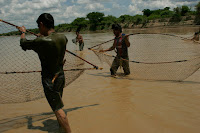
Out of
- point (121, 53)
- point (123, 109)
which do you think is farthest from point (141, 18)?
point (123, 109)

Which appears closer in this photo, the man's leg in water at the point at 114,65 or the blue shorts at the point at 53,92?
the blue shorts at the point at 53,92

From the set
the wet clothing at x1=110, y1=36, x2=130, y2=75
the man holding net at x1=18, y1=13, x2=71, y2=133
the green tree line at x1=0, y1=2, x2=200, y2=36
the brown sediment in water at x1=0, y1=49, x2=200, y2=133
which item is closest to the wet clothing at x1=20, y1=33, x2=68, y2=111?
the man holding net at x1=18, y1=13, x2=71, y2=133

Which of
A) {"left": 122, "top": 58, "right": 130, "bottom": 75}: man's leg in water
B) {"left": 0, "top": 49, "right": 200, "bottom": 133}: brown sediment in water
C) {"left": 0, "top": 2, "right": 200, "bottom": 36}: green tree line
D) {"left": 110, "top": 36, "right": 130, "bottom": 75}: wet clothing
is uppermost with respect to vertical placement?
{"left": 0, "top": 2, "right": 200, "bottom": 36}: green tree line

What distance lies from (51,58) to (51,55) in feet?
0.14

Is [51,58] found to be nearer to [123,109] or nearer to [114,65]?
[123,109]

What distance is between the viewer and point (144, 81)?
468 centimetres

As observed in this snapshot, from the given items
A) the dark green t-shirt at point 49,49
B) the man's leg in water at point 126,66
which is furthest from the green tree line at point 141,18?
the dark green t-shirt at point 49,49

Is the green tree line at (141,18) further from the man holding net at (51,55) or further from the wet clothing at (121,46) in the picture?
the man holding net at (51,55)

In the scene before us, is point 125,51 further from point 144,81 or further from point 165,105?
point 165,105

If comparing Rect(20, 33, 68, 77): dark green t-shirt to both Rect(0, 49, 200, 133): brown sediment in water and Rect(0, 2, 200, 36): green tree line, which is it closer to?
Rect(0, 49, 200, 133): brown sediment in water

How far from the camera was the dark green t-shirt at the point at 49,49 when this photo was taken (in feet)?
6.94

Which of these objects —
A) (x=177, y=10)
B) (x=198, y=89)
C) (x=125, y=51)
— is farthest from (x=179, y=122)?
(x=177, y=10)

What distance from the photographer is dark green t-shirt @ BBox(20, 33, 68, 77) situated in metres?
2.12

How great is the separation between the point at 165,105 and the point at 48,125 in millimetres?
2064
